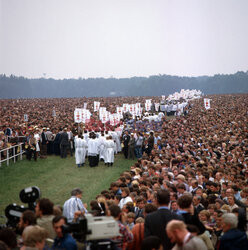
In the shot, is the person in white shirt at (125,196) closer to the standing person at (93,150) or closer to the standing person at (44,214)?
the standing person at (44,214)

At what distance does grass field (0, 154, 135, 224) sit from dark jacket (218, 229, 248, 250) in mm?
6881

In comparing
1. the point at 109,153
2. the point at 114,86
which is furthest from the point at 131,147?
the point at 114,86

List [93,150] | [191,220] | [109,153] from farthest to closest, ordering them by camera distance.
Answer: [109,153] → [93,150] → [191,220]

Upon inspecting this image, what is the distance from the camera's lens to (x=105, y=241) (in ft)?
11.9

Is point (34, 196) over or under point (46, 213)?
over

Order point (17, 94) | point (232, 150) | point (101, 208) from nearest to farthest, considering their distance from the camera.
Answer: point (101, 208) → point (232, 150) → point (17, 94)

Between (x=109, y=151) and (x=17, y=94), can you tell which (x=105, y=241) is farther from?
(x=17, y=94)

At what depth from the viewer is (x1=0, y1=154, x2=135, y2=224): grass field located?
451 inches

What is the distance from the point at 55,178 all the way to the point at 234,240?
10.1 meters

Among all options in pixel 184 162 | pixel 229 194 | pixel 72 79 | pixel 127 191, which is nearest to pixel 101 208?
pixel 127 191

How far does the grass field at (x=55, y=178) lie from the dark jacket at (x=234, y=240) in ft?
22.6

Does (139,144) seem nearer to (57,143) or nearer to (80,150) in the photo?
(80,150)

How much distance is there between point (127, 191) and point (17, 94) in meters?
144

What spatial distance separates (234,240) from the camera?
14.3ft
